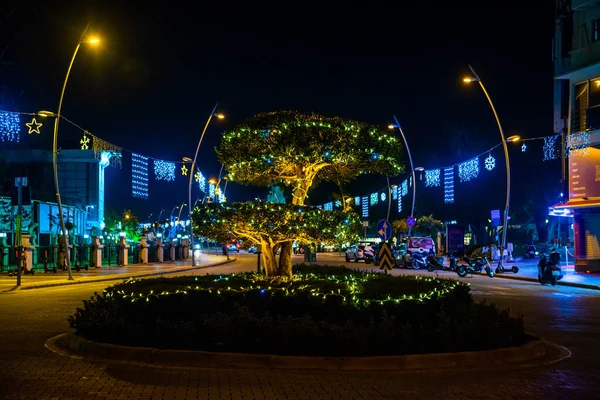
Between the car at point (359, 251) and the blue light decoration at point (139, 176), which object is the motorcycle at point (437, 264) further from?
the blue light decoration at point (139, 176)

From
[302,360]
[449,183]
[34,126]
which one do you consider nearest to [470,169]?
[449,183]

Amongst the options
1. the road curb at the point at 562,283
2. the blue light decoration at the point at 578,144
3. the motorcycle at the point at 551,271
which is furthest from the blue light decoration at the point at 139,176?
the blue light decoration at the point at 578,144

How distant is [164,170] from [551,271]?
20.3 meters

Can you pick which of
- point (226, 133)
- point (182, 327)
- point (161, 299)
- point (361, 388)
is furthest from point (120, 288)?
point (361, 388)

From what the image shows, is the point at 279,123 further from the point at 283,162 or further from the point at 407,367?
the point at 407,367

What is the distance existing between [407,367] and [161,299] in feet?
13.7

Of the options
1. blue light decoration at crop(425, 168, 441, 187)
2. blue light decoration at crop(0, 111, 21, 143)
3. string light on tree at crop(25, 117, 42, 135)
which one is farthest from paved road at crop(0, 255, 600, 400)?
blue light decoration at crop(425, 168, 441, 187)

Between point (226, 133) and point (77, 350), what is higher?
point (226, 133)

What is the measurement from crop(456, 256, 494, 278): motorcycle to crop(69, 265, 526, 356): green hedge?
21.5 m

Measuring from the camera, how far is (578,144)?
3142 cm

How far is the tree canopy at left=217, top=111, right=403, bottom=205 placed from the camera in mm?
14016

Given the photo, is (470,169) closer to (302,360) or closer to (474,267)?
(474,267)

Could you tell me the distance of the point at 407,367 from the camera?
31.3 feet

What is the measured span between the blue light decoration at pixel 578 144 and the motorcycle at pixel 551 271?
653cm
